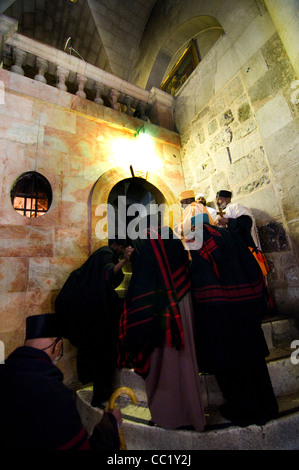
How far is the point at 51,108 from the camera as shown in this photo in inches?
148

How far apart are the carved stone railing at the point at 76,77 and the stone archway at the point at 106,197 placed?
1.70 meters

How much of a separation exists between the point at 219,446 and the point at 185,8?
8.44 meters

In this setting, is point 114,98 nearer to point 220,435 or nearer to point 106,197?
point 106,197

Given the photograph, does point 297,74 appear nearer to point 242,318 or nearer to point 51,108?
point 242,318

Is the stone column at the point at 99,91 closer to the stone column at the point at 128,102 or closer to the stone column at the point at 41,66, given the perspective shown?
the stone column at the point at 128,102

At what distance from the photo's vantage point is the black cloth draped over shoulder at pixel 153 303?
1.80 metres

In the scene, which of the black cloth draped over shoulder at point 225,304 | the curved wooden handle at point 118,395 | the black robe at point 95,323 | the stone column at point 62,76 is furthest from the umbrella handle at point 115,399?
the stone column at point 62,76

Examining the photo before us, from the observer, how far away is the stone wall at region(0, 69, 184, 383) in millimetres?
2859

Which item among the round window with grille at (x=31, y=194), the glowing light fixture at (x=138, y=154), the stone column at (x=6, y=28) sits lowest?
the round window with grille at (x=31, y=194)

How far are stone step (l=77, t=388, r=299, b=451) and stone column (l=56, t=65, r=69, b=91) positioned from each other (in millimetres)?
5244

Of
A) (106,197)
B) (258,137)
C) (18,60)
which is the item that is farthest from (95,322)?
(18,60)

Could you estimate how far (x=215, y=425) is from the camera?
173cm

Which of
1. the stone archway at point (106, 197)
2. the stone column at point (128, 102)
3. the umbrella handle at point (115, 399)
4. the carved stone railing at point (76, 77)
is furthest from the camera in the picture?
the stone column at point (128, 102)

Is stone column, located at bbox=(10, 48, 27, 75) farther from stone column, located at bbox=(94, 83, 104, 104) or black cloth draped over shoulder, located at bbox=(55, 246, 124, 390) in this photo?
black cloth draped over shoulder, located at bbox=(55, 246, 124, 390)
